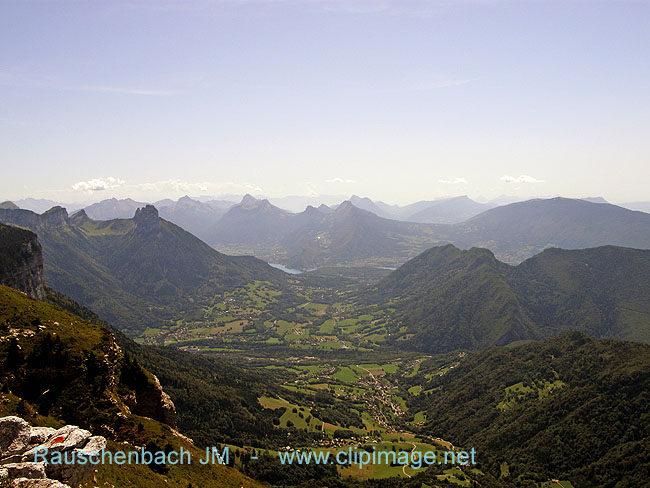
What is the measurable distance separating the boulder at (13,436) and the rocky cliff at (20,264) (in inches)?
6434

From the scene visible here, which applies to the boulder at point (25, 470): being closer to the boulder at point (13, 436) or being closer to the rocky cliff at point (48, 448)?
the rocky cliff at point (48, 448)

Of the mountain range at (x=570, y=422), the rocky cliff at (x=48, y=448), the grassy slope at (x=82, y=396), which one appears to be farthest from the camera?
the mountain range at (x=570, y=422)

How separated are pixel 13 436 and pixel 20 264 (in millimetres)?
189356

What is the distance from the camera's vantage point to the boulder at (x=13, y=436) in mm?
32719

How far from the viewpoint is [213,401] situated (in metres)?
Answer: 149

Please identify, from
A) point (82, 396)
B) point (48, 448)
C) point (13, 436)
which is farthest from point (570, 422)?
point (13, 436)

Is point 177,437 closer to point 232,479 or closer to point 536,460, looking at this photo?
point 232,479

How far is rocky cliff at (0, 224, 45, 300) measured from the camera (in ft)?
539

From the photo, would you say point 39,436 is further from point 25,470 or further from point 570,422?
point 570,422

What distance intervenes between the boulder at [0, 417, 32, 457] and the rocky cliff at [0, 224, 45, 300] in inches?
6434

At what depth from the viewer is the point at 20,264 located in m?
177

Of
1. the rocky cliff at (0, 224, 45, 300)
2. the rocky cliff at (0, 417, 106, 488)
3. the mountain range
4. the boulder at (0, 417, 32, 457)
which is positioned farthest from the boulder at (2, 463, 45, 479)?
the rocky cliff at (0, 224, 45, 300)

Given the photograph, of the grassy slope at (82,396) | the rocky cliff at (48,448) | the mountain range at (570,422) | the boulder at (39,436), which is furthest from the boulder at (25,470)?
the mountain range at (570,422)

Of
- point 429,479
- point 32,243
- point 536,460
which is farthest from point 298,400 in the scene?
point 32,243
